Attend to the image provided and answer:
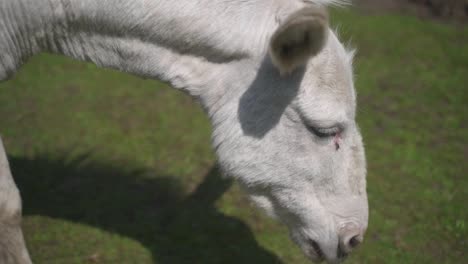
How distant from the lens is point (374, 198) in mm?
5227

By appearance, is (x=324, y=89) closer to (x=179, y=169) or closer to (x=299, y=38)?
(x=299, y=38)

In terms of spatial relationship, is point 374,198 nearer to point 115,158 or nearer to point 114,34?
point 115,158

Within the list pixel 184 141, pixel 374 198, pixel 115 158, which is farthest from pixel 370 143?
pixel 115 158

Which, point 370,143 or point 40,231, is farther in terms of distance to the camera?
point 370,143

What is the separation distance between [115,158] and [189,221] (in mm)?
1375

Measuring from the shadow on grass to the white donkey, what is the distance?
1248 mm

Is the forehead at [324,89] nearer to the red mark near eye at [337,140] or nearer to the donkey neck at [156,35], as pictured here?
the red mark near eye at [337,140]

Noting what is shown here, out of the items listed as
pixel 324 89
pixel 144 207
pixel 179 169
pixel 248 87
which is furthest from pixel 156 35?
pixel 179 169

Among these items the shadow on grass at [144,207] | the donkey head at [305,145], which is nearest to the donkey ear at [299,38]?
the donkey head at [305,145]

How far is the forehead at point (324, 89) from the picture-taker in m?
3.03

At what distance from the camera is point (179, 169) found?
5699 millimetres

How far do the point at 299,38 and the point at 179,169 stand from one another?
3.16m

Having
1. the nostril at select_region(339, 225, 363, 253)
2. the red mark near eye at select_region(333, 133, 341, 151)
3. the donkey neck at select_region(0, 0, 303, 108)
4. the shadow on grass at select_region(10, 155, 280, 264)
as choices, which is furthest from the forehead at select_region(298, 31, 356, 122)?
the shadow on grass at select_region(10, 155, 280, 264)

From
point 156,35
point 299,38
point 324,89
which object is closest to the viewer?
point 299,38
